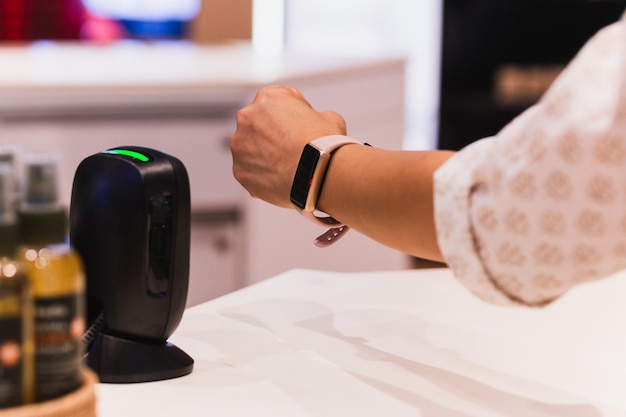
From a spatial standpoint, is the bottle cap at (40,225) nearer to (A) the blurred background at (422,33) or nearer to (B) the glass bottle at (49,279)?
(B) the glass bottle at (49,279)

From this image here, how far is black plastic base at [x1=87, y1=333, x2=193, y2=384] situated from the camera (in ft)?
2.99

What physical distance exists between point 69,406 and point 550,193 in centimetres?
38

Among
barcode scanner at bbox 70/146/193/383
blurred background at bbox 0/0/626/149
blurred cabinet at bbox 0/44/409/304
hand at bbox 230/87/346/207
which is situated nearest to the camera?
barcode scanner at bbox 70/146/193/383

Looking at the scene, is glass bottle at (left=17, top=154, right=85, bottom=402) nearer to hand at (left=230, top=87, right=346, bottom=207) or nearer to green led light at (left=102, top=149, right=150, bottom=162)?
green led light at (left=102, top=149, right=150, bottom=162)

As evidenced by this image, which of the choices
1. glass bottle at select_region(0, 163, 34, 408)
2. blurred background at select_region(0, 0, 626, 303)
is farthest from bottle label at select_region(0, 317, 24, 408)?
blurred background at select_region(0, 0, 626, 303)

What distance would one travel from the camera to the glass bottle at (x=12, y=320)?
651 mm

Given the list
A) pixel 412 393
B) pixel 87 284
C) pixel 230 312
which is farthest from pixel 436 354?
pixel 87 284

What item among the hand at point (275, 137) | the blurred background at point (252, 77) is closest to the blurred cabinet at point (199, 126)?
the blurred background at point (252, 77)

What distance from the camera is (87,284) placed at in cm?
92

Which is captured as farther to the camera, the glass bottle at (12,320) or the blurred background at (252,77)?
the blurred background at (252,77)

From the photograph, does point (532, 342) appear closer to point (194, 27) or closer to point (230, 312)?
point (230, 312)

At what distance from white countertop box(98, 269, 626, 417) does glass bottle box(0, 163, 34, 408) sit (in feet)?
0.58

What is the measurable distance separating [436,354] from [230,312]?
270 mm

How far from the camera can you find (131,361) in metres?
0.92
